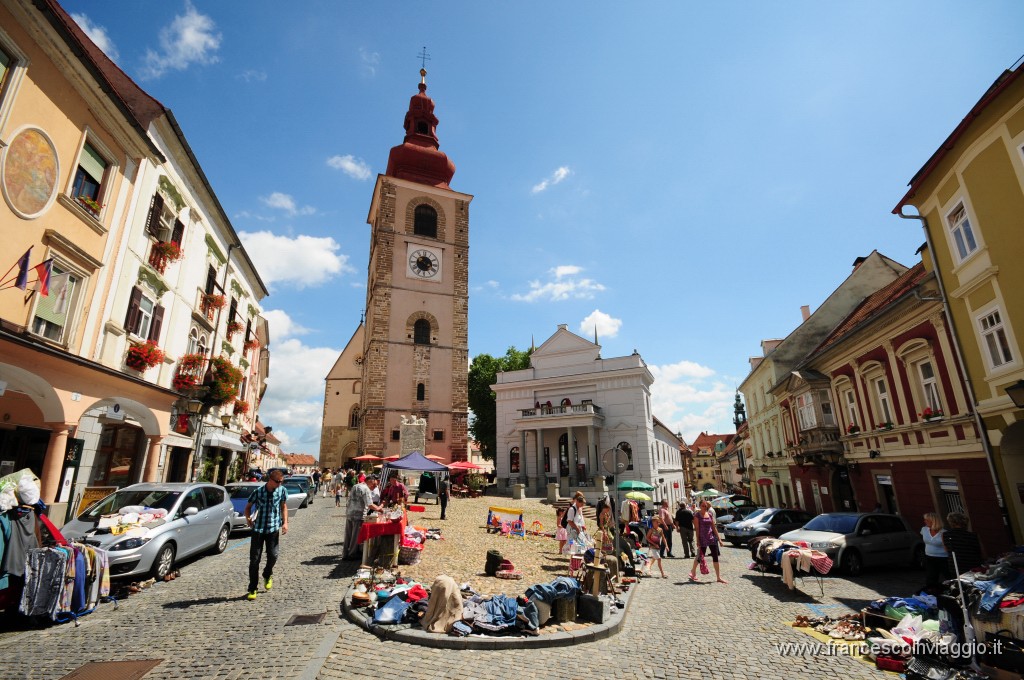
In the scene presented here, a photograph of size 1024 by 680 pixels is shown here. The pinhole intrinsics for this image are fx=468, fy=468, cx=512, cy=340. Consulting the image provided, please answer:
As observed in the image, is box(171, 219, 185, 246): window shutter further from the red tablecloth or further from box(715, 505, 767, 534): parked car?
box(715, 505, 767, 534): parked car

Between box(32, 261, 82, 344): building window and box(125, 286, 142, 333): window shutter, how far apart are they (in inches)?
79.3

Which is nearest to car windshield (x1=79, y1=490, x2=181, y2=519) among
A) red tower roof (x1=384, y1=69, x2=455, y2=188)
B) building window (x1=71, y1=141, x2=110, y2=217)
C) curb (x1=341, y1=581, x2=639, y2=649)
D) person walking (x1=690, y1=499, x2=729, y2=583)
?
curb (x1=341, y1=581, x2=639, y2=649)

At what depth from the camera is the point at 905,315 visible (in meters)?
13.5

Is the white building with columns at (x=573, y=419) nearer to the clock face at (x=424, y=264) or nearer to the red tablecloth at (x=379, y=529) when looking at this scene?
the clock face at (x=424, y=264)

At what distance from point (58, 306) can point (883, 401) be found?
22869mm

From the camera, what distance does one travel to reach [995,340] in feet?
33.4

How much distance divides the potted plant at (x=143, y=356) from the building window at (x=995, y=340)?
20888 mm

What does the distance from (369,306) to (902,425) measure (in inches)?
1307

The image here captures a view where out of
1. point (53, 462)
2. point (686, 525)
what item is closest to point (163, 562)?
point (53, 462)

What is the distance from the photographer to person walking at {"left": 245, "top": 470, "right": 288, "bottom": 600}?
7316 millimetres

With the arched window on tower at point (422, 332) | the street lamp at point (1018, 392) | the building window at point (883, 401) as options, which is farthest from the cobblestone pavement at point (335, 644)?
the arched window on tower at point (422, 332)

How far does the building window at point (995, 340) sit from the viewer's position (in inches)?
389

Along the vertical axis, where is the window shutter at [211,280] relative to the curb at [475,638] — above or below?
above

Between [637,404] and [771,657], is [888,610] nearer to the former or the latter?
[771,657]
